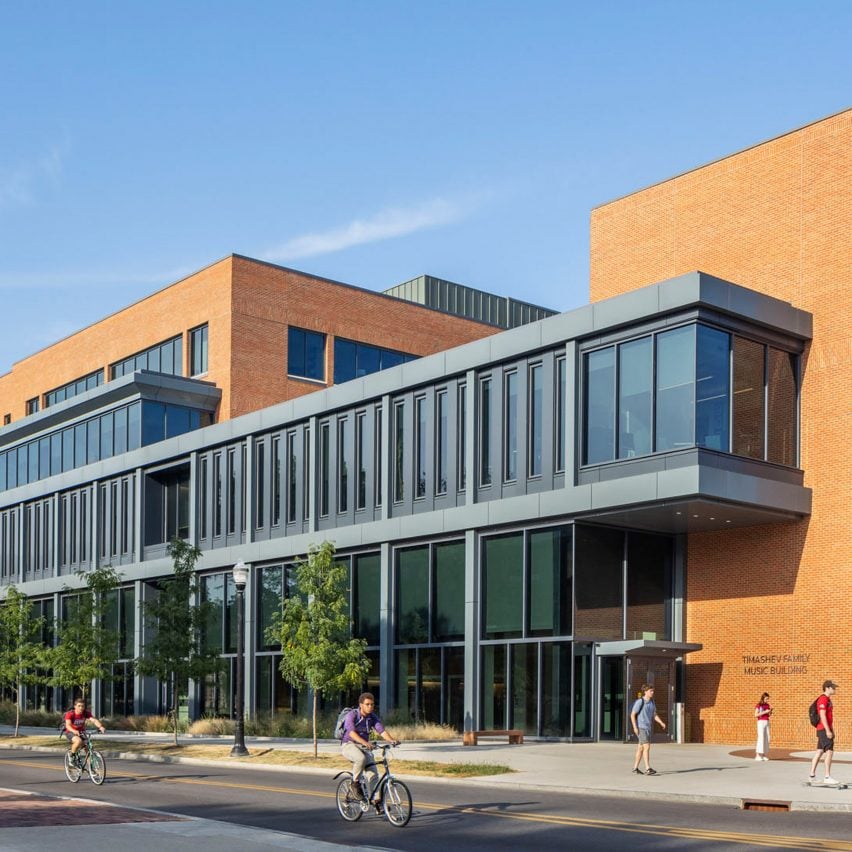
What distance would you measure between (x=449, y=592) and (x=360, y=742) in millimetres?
20636

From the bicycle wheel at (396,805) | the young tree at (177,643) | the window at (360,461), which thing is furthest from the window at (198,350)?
the bicycle wheel at (396,805)

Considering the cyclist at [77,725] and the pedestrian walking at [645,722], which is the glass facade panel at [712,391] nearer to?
the pedestrian walking at [645,722]

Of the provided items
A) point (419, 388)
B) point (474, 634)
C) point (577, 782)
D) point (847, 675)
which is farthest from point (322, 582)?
point (847, 675)

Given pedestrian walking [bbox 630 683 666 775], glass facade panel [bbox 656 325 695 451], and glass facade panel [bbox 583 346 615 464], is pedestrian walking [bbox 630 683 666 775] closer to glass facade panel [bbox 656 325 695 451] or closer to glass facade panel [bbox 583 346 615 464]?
glass facade panel [bbox 656 325 695 451]

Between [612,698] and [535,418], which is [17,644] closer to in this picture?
[535,418]

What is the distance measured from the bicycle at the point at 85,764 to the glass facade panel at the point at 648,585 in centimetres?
1614

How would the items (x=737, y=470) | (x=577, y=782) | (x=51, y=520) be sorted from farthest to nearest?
1. (x=51, y=520)
2. (x=737, y=470)
3. (x=577, y=782)

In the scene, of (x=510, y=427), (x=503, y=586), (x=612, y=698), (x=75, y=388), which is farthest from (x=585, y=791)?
(x=75, y=388)

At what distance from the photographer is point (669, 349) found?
3186 cm

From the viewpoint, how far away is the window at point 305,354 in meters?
56.7

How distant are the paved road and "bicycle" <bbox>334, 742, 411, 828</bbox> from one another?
0.69 ft

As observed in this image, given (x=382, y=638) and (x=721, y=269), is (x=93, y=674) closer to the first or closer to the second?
(x=382, y=638)

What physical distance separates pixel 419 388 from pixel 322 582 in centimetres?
875

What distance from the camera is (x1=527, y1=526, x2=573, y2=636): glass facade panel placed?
112 feet
